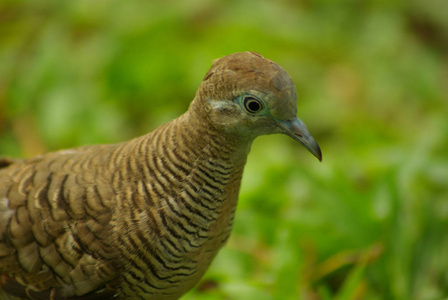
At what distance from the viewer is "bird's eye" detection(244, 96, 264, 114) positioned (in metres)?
1.97

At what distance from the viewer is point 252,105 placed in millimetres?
1986

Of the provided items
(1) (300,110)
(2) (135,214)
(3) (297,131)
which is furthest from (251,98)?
(1) (300,110)

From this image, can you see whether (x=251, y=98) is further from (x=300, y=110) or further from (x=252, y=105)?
(x=300, y=110)

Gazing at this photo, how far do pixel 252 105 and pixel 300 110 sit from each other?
2666 mm

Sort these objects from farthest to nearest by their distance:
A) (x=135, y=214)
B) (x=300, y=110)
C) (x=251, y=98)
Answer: (x=300, y=110), (x=135, y=214), (x=251, y=98)

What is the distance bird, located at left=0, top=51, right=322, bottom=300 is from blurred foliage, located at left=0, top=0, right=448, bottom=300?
866 mm

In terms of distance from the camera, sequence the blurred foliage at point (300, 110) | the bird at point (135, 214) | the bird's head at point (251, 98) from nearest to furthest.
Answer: the bird's head at point (251, 98)
the bird at point (135, 214)
the blurred foliage at point (300, 110)

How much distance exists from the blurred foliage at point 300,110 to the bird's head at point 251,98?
123 centimetres

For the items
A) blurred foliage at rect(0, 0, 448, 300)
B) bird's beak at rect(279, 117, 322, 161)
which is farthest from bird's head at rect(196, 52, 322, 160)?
blurred foliage at rect(0, 0, 448, 300)

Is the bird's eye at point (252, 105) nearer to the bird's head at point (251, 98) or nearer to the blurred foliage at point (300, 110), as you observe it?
the bird's head at point (251, 98)

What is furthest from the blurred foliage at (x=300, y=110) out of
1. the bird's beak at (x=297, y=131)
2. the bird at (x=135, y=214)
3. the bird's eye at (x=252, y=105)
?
the bird's eye at (x=252, y=105)

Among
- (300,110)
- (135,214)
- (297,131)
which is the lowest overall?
(135,214)

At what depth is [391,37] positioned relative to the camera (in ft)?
17.2

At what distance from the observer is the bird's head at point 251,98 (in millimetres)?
1965
